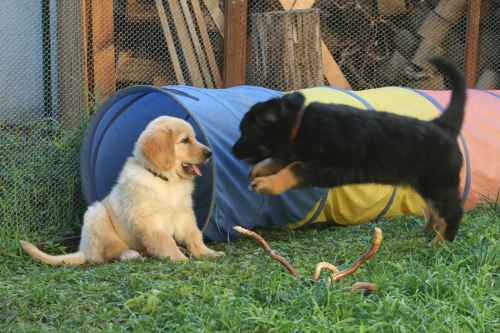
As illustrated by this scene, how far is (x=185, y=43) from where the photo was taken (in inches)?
306

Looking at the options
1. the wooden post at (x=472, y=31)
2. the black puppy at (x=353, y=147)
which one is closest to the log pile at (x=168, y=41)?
the wooden post at (x=472, y=31)

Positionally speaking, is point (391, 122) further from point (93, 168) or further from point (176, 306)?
point (93, 168)

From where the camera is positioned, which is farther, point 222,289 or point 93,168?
point 93,168

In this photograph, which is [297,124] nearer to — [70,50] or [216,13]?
[70,50]

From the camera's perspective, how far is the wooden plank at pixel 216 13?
309 inches

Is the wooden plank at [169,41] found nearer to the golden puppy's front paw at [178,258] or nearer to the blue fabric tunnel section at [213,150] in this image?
the blue fabric tunnel section at [213,150]

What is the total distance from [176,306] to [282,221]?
248 cm

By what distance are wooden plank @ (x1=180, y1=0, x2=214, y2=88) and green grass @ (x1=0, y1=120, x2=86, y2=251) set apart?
1.55 metres

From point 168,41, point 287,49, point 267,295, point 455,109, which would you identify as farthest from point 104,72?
point 267,295

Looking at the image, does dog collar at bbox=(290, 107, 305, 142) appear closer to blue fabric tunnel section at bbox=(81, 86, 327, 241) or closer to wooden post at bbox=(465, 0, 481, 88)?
blue fabric tunnel section at bbox=(81, 86, 327, 241)

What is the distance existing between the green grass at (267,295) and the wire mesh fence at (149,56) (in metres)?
1.35

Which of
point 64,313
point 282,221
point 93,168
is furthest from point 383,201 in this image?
point 64,313

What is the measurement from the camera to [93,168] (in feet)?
21.1

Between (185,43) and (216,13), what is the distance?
0.43 meters
